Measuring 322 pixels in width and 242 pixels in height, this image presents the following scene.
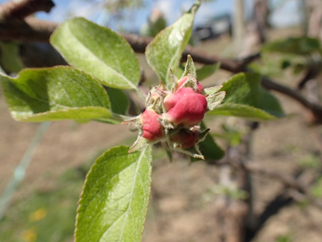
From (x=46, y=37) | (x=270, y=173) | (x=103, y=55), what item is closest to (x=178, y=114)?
(x=103, y=55)

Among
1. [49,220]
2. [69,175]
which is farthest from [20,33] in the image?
[69,175]

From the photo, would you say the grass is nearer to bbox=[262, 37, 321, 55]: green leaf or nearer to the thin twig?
the thin twig

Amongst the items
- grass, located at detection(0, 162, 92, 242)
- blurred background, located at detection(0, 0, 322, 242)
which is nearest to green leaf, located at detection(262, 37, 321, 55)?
blurred background, located at detection(0, 0, 322, 242)

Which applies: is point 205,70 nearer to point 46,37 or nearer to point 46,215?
point 46,37

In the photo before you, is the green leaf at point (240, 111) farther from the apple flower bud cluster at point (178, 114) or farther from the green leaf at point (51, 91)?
the green leaf at point (51, 91)

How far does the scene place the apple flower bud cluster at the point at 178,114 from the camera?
1.46ft

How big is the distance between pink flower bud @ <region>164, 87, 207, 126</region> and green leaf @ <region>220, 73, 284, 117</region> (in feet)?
0.51

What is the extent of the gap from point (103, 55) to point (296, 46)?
3.39 feet

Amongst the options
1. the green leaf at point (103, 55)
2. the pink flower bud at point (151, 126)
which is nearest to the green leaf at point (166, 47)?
the green leaf at point (103, 55)

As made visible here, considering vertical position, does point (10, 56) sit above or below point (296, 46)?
above

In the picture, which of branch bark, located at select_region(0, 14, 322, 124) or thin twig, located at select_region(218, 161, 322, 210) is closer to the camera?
branch bark, located at select_region(0, 14, 322, 124)

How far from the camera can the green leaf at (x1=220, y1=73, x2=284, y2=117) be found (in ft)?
1.97

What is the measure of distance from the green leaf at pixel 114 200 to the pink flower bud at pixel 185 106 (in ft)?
0.35

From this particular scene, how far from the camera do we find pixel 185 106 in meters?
0.44
